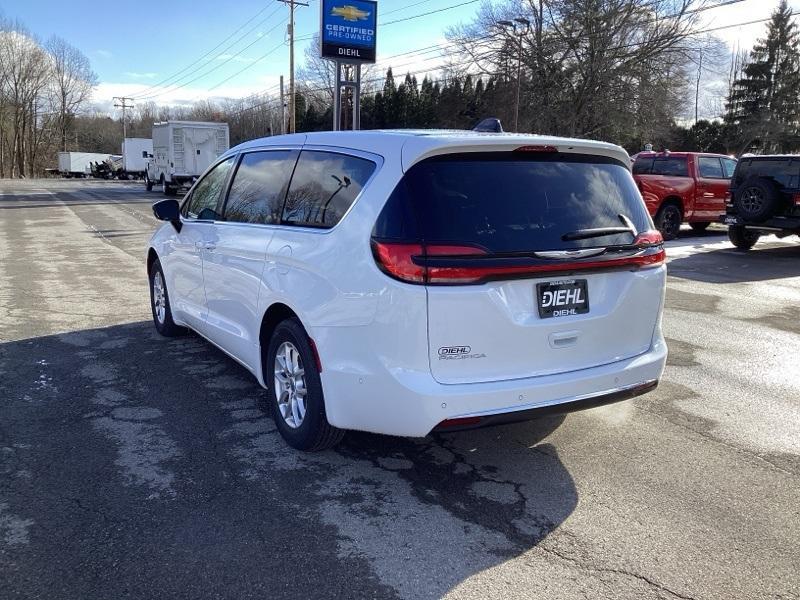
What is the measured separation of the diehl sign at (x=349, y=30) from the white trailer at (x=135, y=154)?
116 feet

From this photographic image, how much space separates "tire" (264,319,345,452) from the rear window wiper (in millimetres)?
1497

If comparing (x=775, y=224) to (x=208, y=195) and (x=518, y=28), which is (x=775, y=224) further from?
(x=518, y=28)

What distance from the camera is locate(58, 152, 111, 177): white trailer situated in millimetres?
71938

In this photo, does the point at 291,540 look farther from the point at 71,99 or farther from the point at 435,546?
the point at 71,99

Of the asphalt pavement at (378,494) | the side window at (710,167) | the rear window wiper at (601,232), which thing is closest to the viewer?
the asphalt pavement at (378,494)

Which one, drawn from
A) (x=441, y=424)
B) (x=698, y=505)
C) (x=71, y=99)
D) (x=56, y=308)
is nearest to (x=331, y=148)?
(x=441, y=424)

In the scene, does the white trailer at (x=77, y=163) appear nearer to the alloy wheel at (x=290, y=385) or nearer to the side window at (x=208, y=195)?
the side window at (x=208, y=195)

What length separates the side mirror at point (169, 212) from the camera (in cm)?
566

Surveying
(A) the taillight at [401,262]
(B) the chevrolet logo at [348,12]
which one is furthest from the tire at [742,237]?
(B) the chevrolet logo at [348,12]

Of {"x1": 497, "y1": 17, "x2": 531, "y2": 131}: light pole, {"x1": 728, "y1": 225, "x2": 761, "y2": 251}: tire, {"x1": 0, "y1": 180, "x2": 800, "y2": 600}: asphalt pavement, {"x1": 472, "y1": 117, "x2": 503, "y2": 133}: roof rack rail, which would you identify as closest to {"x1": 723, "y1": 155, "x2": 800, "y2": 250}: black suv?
{"x1": 728, "y1": 225, "x2": 761, "y2": 251}: tire

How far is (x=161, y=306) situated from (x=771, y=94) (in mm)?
65249

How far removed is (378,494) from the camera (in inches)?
137

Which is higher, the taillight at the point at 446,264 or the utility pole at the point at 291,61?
the utility pole at the point at 291,61

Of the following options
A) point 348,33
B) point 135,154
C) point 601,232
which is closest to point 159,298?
point 601,232
